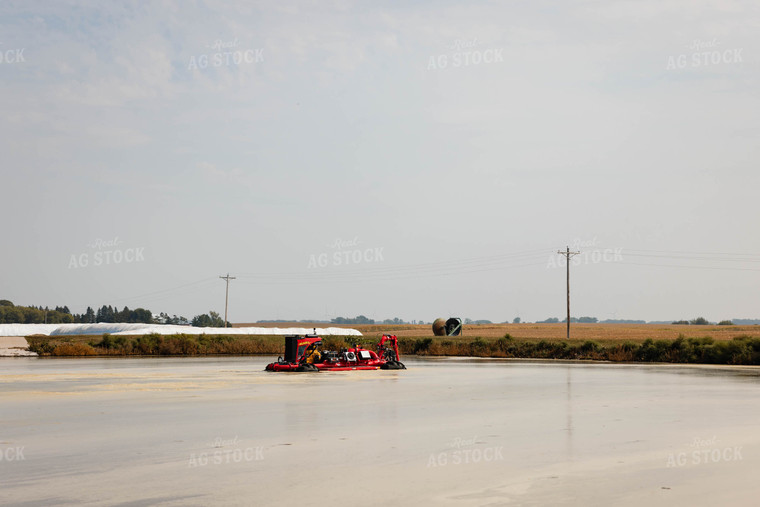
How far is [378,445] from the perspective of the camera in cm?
1406

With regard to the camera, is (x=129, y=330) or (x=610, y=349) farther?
(x=129, y=330)

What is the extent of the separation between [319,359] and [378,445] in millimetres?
22951

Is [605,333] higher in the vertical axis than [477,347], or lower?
higher

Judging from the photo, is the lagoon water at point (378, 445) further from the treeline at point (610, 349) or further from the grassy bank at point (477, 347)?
the grassy bank at point (477, 347)

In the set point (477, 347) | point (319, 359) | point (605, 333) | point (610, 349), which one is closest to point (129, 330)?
point (477, 347)

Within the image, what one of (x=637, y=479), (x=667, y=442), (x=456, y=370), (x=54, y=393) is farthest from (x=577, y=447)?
(x=456, y=370)

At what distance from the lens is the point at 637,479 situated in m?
11.0

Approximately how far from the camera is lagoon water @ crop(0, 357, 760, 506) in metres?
10.2

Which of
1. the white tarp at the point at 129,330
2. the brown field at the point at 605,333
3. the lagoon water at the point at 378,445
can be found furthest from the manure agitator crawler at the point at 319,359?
the white tarp at the point at 129,330

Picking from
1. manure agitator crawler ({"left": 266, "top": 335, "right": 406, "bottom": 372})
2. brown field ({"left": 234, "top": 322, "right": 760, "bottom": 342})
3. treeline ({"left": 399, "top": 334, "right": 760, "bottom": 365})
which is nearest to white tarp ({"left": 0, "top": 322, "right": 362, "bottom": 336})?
brown field ({"left": 234, "top": 322, "right": 760, "bottom": 342})

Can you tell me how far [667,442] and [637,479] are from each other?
12.1ft

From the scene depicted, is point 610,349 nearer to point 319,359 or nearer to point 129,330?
point 319,359

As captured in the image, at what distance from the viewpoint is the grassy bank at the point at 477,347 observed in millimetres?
47750

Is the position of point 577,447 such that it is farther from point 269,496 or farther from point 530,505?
point 269,496
